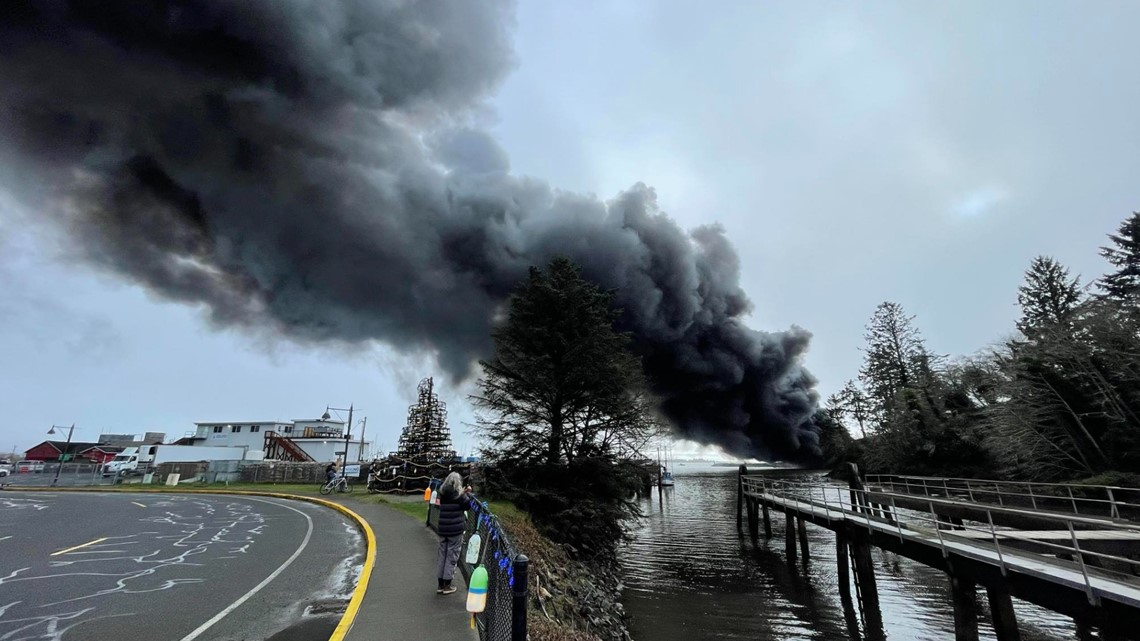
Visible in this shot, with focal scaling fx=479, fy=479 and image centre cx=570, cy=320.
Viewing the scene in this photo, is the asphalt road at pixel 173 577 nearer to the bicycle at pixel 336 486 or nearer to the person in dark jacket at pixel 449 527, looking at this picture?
the person in dark jacket at pixel 449 527

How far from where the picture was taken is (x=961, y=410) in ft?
129

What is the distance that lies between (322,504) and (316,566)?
42.8ft

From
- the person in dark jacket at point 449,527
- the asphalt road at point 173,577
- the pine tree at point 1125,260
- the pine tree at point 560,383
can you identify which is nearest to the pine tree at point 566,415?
the pine tree at point 560,383

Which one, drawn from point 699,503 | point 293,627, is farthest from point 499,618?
point 699,503

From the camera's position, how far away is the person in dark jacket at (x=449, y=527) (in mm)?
6707

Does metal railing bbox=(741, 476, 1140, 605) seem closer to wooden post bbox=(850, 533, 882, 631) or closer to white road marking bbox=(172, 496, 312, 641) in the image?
wooden post bbox=(850, 533, 882, 631)

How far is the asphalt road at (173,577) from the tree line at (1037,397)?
104 ft

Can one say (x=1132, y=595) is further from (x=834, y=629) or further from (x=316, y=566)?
(x=316, y=566)

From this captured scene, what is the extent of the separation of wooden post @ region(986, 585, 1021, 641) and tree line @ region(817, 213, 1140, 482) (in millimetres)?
19858

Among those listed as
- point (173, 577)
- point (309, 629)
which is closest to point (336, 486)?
point (173, 577)

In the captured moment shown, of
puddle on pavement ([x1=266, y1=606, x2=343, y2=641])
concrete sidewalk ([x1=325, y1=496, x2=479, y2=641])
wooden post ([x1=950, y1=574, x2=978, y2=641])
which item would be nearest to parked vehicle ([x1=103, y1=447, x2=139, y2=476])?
concrete sidewalk ([x1=325, y1=496, x2=479, y2=641])

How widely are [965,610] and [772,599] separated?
6.04 metres

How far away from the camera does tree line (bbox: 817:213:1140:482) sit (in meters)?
23.9

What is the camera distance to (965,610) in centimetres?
991
